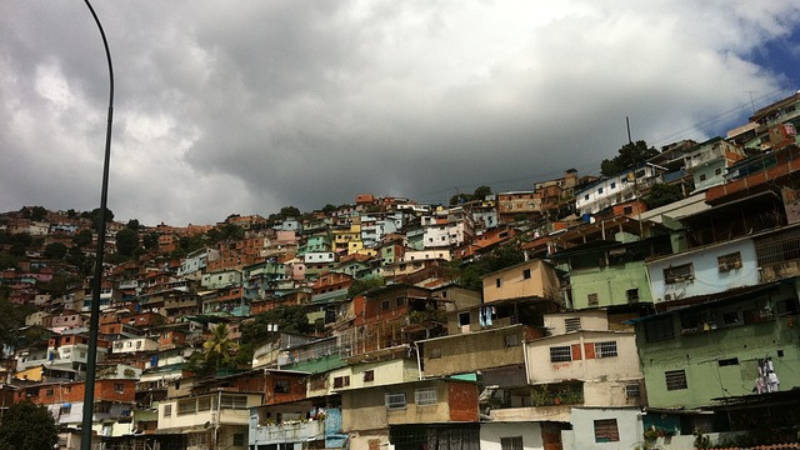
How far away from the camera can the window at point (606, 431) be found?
2786 centimetres

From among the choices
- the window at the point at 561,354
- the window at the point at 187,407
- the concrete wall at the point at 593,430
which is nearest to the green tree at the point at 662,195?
the window at the point at 561,354

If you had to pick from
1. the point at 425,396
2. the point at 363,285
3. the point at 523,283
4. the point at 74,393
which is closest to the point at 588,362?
the point at 425,396

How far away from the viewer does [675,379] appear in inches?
1193

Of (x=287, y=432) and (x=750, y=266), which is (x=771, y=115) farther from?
(x=287, y=432)

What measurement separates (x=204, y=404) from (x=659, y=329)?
2926 centimetres

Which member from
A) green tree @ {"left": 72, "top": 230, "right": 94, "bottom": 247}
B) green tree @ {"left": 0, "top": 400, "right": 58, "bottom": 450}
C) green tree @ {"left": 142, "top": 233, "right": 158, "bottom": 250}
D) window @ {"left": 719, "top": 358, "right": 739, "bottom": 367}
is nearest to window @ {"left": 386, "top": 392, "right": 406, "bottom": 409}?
window @ {"left": 719, "top": 358, "right": 739, "bottom": 367}

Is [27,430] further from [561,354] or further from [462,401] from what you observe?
[561,354]

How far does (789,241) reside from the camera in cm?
3162

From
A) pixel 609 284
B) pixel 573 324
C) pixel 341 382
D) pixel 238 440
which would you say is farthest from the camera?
pixel 238 440

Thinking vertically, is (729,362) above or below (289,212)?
below

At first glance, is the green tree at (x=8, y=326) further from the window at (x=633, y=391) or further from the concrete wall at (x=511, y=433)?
the window at (x=633, y=391)

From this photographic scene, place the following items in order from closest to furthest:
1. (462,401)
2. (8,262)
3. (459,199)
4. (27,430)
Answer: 1. (462,401)
2. (27,430)
3. (459,199)
4. (8,262)

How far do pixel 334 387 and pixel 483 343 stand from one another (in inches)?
400

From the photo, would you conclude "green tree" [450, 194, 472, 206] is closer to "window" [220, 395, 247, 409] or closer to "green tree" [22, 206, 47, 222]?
"window" [220, 395, 247, 409]
